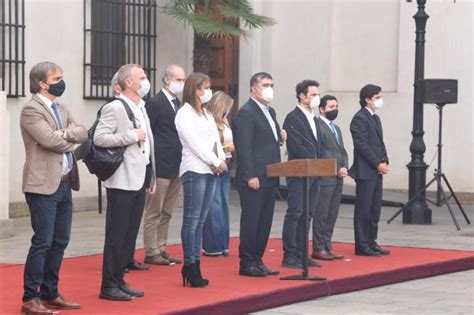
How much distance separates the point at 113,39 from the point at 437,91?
5.00m

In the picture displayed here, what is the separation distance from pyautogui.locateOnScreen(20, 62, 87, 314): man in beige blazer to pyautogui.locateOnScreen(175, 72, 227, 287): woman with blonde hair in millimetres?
1540

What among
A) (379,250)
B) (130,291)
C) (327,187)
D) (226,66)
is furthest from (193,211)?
(226,66)

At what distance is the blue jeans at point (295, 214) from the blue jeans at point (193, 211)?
1360mm

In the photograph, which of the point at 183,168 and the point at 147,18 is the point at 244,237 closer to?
the point at 183,168

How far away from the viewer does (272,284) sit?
10875 mm

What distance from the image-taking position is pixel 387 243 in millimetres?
14703

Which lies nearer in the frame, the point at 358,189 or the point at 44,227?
the point at 44,227

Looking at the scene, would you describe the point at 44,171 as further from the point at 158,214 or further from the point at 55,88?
the point at 158,214

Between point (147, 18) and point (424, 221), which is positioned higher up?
point (147, 18)

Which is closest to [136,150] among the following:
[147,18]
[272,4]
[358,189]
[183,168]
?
[183,168]

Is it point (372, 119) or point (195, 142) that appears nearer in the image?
point (195, 142)

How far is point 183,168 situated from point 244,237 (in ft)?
3.34

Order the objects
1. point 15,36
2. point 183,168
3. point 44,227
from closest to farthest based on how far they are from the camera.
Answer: point 44,227
point 183,168
point 15,36

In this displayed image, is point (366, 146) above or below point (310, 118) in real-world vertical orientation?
below
